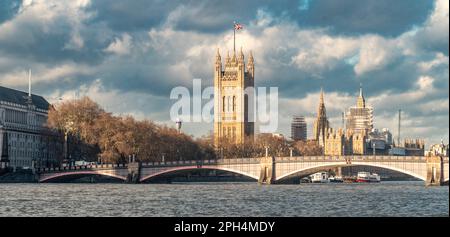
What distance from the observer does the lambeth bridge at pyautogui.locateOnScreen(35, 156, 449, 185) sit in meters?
143

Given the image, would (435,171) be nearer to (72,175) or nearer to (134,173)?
(134,173)

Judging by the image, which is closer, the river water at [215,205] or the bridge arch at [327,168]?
the river water at [215,205]

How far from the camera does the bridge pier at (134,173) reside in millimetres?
158775

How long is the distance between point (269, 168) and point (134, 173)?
1930 cm

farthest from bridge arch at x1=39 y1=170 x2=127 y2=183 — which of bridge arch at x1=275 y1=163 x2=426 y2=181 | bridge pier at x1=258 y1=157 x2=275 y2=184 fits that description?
bridge arch at x1=275 y1=163 x2=426 y2=181

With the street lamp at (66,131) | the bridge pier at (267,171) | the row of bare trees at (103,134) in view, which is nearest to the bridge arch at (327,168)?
the bridge pier at (267,171)

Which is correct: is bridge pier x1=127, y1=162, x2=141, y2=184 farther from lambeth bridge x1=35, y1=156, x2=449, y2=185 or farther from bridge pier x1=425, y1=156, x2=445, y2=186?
bridge pier x1=425, y1=156, x2=445, y2=186

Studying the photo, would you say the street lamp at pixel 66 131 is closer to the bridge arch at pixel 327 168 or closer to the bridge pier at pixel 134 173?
the bridge pier at pixel 134 173

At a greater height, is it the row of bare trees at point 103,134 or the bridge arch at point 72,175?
the row of bare trees at point 103,134

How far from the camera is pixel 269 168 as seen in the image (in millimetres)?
155250

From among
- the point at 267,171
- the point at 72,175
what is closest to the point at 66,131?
the point at 72,175
